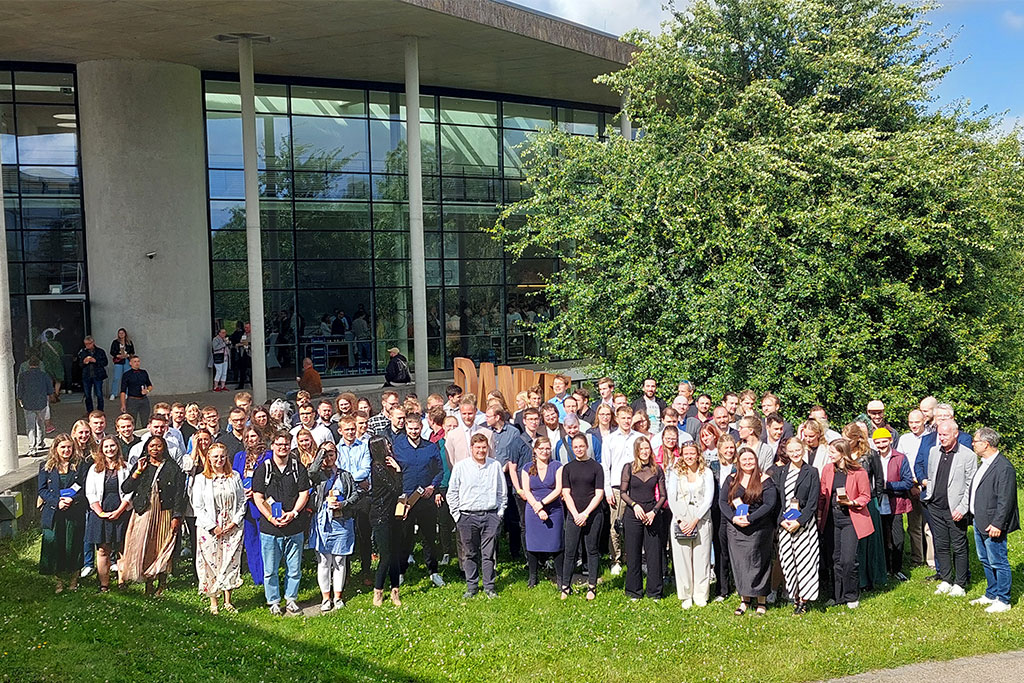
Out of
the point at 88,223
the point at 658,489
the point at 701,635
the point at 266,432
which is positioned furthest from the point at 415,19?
the point at 701,635

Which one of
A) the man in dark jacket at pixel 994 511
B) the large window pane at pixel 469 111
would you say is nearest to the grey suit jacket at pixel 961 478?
the man in dark jacket at pixel 994 511

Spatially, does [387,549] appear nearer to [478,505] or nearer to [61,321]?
[478,505]

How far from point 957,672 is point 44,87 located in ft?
77.2

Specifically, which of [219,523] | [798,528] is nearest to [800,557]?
[798,528]

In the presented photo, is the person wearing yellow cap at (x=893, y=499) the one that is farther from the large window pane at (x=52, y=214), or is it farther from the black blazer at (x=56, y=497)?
the large window pane at (x=52, y=214)

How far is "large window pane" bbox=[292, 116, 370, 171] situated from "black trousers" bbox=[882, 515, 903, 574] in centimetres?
1994

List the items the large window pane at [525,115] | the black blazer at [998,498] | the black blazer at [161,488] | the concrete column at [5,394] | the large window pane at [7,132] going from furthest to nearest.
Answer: the large window pane at [525,115] → the large window pane at [7,132] → the concrete column at [5,394] → the black blazer at [161,488] → the black blazer at [998,498]

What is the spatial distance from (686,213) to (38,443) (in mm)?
11458

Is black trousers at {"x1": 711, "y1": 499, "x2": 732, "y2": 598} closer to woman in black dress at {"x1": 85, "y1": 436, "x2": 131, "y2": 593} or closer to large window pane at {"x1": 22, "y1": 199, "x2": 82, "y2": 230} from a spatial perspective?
woman in black dress at {"x1": 85, "y1": 436, "x2": 131, "y2": 593}

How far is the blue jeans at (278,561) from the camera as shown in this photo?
9.35 meters

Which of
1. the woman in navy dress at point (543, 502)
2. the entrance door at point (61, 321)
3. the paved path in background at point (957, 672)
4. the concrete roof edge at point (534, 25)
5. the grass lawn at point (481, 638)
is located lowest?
the paved path in background at point (957, 672)

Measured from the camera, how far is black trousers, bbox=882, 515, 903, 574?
10297 millimetres

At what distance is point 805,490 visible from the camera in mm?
9102

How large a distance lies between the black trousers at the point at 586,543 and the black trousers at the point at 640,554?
1.01 feet
